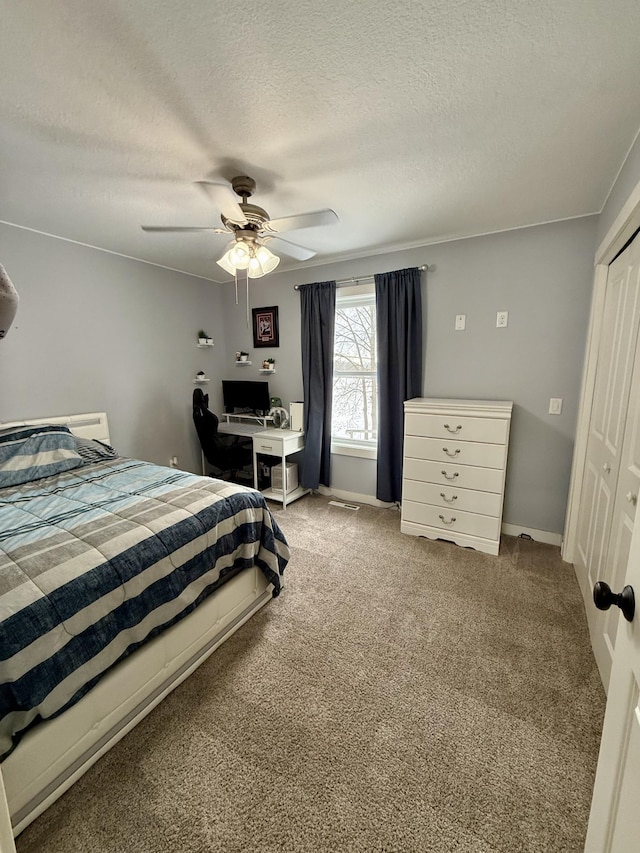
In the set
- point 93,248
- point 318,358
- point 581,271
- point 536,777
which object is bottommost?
point 536,777

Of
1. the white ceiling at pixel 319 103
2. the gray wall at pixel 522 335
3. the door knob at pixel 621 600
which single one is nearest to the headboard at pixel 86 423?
the white ceiling at pixel 319 103

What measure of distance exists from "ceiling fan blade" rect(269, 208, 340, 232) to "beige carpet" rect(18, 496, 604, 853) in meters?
2.15

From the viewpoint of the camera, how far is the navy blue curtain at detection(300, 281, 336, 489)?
11.1ft

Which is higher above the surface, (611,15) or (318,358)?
(611,15)

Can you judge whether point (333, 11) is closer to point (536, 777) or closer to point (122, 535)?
point (122, 535)

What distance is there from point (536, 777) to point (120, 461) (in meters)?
2.87

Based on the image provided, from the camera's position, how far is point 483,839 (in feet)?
3.44

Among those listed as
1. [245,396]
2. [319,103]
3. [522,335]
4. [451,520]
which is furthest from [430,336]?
[245,396]

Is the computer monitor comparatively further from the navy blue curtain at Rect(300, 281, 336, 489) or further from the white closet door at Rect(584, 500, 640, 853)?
the white closet door at Rect(584, 500, 640, 853)

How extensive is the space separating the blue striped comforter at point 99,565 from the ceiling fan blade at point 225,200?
4.87 ft

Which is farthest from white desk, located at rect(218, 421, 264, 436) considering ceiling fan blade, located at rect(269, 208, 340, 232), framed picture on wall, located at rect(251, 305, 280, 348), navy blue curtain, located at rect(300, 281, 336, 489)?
ceiling fan blade, located at rect(269, 208, 340, 232)

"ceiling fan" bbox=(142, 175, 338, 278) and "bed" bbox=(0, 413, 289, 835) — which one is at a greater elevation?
"ceiling fan" bbox=(142, 175, 338, 278)

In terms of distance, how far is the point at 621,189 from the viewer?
70.3 inches

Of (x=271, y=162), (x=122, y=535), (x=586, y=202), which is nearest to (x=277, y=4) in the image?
(x=271, y=162)
